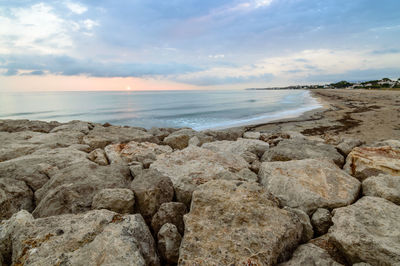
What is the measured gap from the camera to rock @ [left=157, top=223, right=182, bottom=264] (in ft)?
8.78

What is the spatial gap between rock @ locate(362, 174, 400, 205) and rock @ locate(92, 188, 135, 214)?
403 centimetres

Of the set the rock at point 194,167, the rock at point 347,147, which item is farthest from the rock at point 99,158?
the rock at point 347,147

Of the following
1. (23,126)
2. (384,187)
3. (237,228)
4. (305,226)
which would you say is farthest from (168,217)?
(23,126)

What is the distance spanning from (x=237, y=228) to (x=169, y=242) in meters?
0.90

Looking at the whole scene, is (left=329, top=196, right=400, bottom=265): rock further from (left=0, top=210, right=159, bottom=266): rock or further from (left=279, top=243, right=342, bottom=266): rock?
(left=0, top=210, right=159, bottom=266): rock

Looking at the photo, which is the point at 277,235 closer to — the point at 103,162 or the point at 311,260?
the point at 311,260

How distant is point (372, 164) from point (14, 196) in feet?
22.5

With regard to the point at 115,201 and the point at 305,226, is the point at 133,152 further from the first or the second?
Result: the point at 305,226

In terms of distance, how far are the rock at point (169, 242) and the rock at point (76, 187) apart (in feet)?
4.70

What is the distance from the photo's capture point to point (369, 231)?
2.65 meters

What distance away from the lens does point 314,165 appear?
420cm

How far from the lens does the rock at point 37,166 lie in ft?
14.2

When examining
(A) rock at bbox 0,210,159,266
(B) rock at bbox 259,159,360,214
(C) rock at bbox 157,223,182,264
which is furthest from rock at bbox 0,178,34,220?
(B) rock at bbox 259,159,360,214

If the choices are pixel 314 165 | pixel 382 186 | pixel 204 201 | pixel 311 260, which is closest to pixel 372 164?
pixel 382 186
